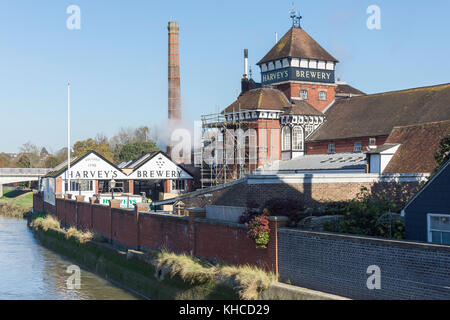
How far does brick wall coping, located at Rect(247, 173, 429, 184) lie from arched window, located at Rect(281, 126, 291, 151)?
19.0m

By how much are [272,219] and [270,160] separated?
28840mm

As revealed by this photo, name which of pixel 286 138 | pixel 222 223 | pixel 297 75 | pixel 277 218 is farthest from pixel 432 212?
pixel 297 75

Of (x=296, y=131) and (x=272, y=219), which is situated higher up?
(x=296, y=131)

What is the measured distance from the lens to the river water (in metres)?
26.3

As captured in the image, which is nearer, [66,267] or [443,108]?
[66,267]

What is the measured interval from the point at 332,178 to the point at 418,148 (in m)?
4.61

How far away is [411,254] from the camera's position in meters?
14.8

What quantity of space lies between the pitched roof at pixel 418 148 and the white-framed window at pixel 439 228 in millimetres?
10067

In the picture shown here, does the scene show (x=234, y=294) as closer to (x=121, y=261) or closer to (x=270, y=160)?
(x=121, y=261)

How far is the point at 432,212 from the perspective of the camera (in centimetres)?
1772

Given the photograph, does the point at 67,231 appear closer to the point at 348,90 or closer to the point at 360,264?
the point at 360,264

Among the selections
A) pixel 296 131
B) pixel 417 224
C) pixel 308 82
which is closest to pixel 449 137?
pixel 417 224

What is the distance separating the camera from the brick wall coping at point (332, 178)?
28.2 m

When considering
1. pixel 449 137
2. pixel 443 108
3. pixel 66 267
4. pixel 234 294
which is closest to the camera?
pixel 234 294
